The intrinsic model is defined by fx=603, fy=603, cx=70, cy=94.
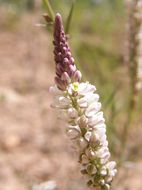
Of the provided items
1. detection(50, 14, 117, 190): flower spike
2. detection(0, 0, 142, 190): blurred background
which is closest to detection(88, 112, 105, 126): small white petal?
detection(50, 14, 117, 190): flower spike

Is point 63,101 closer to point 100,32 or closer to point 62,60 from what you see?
point 62,60

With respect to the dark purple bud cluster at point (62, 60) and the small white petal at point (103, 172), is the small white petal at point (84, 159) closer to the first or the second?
the small white petal at point (103, 172)

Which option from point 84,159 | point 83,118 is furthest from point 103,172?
point 83,118

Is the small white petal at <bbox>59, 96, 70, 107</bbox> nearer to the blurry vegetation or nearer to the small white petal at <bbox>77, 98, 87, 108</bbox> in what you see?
the small white petal at <bbox>77, 98, 87, 108</bbox>

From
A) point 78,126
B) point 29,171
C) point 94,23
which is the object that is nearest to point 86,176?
point 78,126

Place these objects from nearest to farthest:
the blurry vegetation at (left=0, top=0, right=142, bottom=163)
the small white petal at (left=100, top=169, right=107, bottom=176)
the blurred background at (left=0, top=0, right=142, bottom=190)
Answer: the small white petal at (left=100, top=169, right=107, bottom=176) < the blurred background at (left=0, top=0, right=142, bottom=190) < the blurry vegetation at (left=0, top=0, right=142, bottom=163)

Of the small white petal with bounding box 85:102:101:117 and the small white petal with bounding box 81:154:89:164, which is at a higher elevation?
the small white petal with bounding box 85:102:101:117

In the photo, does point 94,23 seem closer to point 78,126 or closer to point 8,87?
point 8,87
